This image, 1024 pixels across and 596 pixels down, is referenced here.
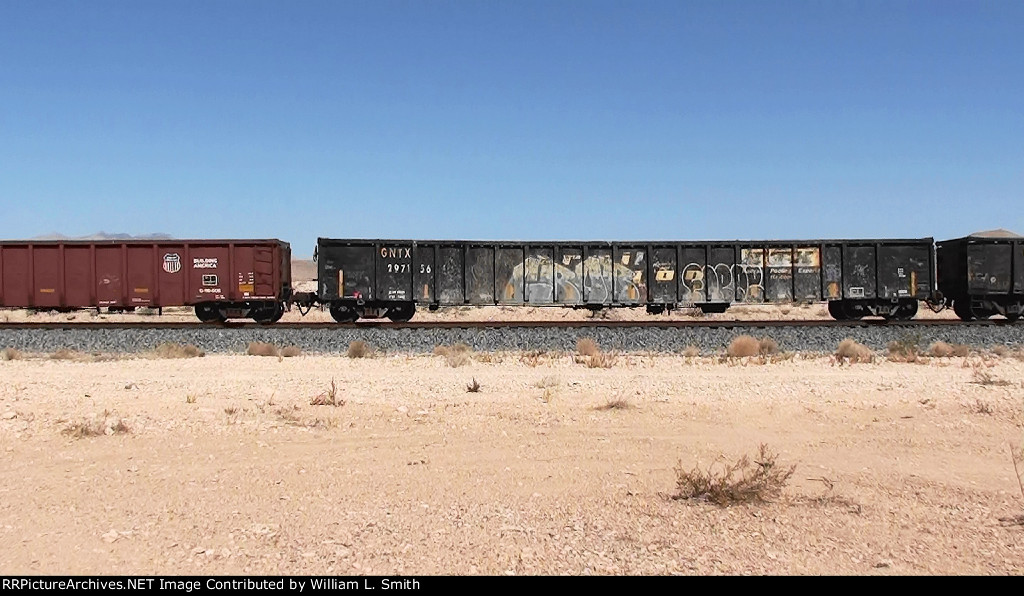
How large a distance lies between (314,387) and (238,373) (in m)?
3.14

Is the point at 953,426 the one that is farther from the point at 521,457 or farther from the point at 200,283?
the point at 200,283

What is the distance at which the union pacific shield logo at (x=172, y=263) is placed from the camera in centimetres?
2295

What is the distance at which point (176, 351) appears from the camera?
725 inches

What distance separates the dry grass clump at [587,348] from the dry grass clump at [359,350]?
5729 millimetres

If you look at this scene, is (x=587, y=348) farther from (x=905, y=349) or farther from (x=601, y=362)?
(x=905, y=349)

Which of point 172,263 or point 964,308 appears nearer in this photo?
point 172,263

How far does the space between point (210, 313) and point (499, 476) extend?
64.9 ft

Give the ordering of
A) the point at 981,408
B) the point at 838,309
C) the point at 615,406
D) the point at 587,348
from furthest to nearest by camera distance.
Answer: the point at 838,309 < the point at 587,348 < the point at 615,406 < the point at 981,408

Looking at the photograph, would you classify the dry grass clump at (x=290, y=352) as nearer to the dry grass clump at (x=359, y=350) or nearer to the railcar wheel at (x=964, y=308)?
the dry grass clump at (x=359, y=350)

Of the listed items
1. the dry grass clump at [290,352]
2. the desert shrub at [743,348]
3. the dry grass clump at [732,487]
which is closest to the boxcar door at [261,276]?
the dry grass clump at [290,352]

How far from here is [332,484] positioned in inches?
265

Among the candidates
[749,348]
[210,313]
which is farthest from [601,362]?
[210,313]

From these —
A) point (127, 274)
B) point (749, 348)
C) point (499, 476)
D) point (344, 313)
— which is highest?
point (127, 274)
